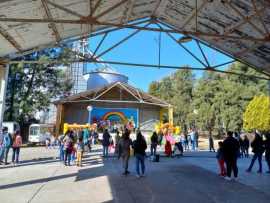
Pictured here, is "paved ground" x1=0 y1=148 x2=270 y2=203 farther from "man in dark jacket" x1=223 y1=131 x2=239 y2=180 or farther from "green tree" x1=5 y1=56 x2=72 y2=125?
"green tree" x1=5 y1=56 x2=72 y2=125

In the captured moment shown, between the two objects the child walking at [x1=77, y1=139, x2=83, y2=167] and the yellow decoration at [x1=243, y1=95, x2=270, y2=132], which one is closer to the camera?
the child walking at [x1=77, y1=139, x2=83, y2=167]

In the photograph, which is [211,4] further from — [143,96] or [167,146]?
[143,96]

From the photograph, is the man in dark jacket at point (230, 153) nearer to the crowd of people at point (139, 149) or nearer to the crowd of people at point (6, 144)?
the crowd of people at point (139, 149)

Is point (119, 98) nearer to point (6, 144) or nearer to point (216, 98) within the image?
point (216, 98)

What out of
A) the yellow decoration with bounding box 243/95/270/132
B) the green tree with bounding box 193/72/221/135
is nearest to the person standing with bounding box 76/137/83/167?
the yellow decoration with bounding box 243/95/270/132

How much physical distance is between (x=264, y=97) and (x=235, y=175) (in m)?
35.1

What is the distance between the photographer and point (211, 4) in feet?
35.2

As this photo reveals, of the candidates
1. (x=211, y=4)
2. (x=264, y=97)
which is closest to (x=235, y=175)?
(x=211, y=4)

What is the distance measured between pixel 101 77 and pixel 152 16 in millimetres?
37103

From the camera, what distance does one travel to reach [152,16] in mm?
13805

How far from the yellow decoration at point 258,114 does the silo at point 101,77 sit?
62.4ft

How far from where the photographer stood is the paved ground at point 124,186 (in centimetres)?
766

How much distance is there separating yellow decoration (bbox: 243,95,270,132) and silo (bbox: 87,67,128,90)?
62.4ft

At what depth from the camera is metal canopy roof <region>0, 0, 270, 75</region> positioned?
9.44 metres
